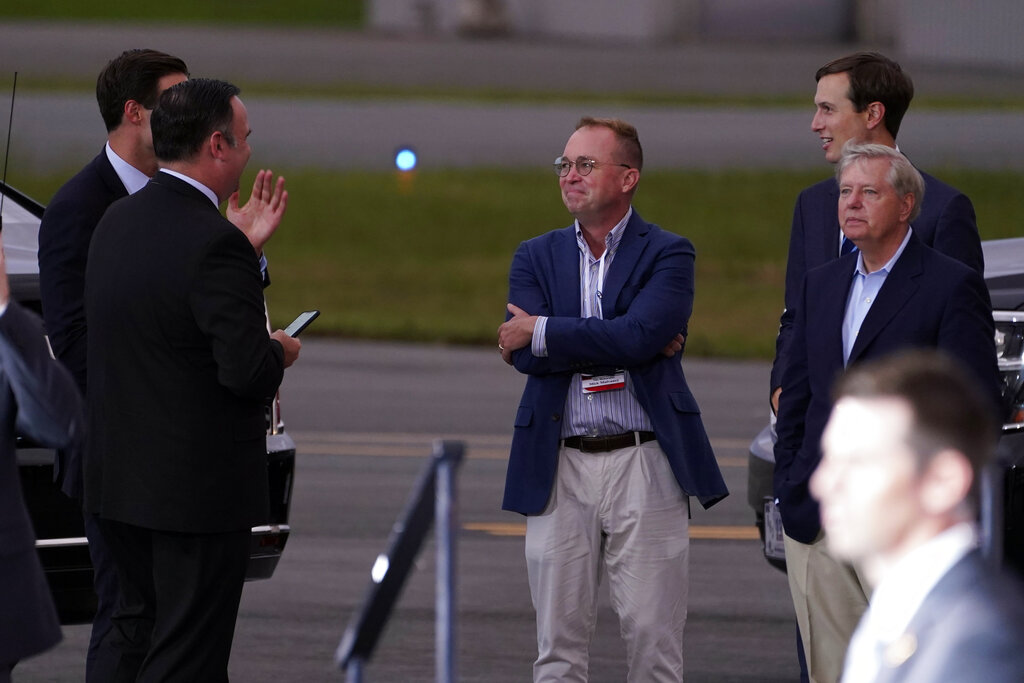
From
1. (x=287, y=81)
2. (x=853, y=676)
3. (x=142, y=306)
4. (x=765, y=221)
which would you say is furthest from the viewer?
(x=287, y=81)

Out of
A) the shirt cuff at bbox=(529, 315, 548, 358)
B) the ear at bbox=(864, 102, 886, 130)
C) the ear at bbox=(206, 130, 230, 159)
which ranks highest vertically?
the ear at bbox=(206, 130, 230, 159)

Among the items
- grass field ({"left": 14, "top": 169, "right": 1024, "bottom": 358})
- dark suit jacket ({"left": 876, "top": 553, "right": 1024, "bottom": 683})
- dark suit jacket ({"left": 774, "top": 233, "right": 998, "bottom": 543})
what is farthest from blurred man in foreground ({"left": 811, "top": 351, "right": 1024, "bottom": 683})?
grass field ({"left": 14, "top": 169, "right": 1024, "bottom": 358})

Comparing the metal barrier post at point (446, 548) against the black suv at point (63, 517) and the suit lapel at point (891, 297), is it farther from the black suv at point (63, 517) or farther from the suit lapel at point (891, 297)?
the black suv at point (63, 517)

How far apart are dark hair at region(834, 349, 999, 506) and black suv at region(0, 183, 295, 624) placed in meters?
2.97

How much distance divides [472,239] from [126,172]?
71.6 feet

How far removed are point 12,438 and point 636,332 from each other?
1.93 m

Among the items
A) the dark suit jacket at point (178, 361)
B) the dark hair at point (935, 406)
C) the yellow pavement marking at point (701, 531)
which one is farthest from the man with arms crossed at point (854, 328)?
the yellow pavement marking at point (701, 531)

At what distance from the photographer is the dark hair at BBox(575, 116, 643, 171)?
5406 millimetres

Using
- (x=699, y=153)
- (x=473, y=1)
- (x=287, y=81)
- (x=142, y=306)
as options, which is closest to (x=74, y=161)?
(x=699, y=153)

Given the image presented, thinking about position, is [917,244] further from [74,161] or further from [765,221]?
[74,161]

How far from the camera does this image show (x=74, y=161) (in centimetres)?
3128

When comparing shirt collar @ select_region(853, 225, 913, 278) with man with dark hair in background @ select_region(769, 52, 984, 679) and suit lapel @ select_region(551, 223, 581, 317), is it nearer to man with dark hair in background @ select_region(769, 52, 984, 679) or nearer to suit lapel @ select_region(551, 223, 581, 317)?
man with dark hair in background @ select_region(769, 52, 984, 679)

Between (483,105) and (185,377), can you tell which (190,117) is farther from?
(483,105)

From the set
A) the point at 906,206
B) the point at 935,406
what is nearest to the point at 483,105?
the point at 906,206
